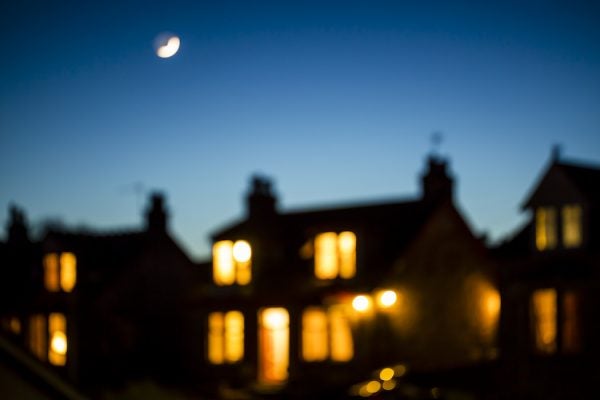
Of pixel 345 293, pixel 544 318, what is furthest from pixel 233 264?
pixel 544 318

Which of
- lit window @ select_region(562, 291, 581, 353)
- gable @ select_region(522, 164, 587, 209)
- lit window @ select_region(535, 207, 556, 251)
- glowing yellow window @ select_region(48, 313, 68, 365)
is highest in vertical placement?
gable @ select_region(522, 164, 587, 209)

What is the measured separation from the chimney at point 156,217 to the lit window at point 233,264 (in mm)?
4508

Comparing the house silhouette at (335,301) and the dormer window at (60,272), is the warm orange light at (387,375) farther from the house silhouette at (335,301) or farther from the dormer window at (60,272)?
the dormer window at (60,272)

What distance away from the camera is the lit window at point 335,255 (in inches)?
1058

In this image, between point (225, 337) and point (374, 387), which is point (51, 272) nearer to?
point (225, 337)

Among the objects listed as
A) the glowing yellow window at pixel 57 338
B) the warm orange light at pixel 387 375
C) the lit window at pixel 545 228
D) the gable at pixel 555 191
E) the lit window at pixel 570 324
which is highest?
the gable at pixel 555 191

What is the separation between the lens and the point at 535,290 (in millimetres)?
22172

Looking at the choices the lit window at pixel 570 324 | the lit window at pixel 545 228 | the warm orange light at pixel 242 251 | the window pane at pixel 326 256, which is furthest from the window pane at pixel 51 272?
the lit window at pixel 570 324

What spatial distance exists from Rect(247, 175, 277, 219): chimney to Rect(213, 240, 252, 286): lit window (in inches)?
54.0

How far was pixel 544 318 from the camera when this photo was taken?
22219mm

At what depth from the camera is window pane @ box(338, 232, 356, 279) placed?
26766 millimetres

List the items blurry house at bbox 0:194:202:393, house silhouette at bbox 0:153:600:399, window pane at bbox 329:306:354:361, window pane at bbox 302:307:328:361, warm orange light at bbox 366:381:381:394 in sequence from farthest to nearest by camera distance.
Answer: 1. blurry house at bbox 0:194:202:393
2. window pane at bbox 302:307:328:361
3. window pane at bbox 329:306:354:361
4. house silhouette at bbox 0:153:600:399
5. warm orange light at bbox 366:381:381:394

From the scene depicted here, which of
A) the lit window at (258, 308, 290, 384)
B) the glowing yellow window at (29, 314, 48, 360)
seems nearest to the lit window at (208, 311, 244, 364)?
the lit window at (258, 308, 290, 384)

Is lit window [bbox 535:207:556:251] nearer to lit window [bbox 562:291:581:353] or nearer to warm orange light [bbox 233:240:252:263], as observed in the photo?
lit window [bbox 562:291:581:353]
